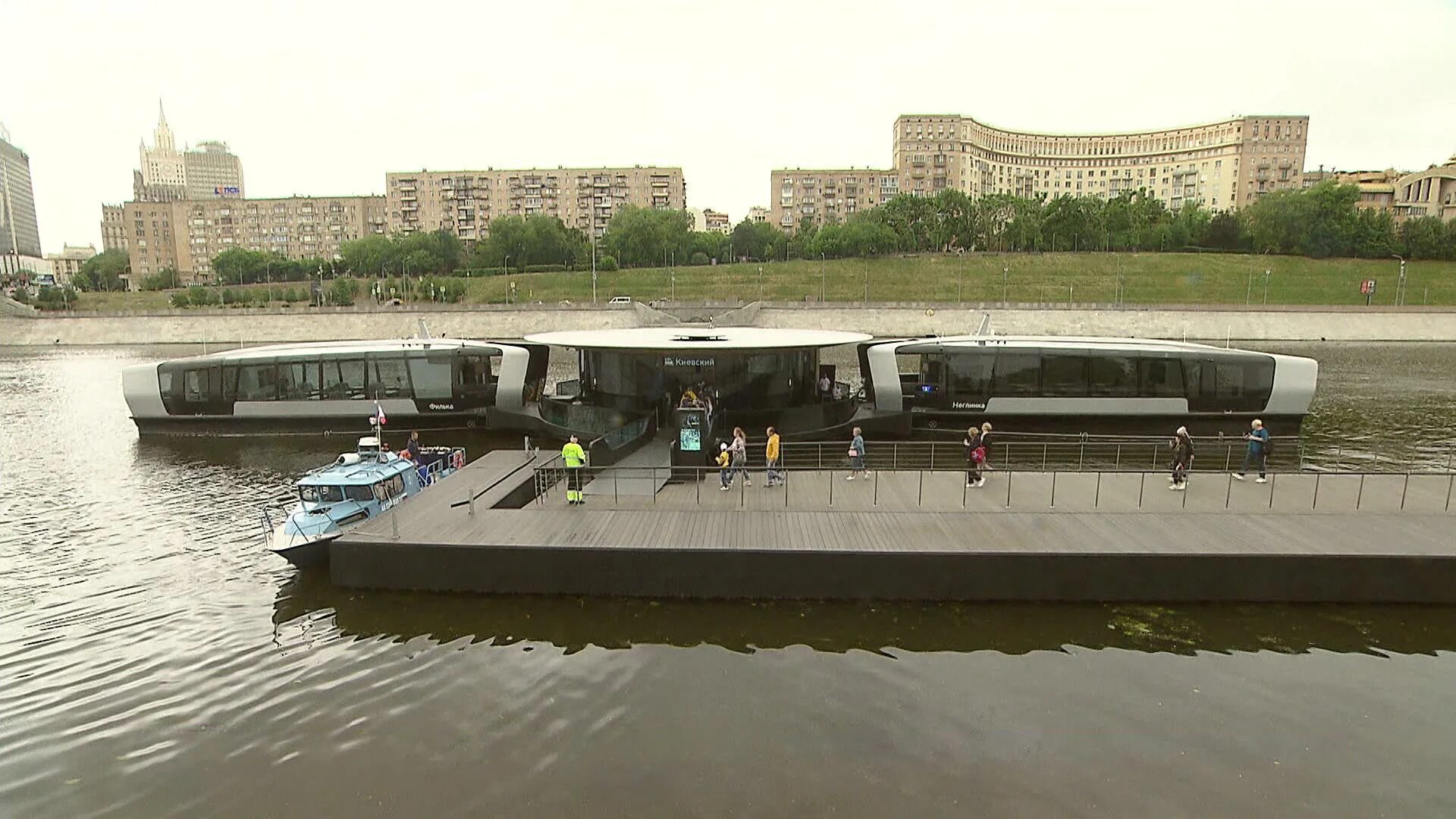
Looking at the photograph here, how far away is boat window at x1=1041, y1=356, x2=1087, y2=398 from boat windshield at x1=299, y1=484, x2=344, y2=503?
81.1 feet

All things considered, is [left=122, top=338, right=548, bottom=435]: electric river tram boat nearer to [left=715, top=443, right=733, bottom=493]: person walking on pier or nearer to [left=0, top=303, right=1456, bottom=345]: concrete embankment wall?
[left=715, top=443, right=733, bottom=493]: person walking on pier

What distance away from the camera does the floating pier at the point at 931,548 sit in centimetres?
1290

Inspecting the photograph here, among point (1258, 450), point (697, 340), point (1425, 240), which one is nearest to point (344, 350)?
point (697, 340)

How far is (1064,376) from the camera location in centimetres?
2861

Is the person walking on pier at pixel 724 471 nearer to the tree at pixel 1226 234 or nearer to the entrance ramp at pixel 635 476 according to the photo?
the entrance ramp at pixel 635 476

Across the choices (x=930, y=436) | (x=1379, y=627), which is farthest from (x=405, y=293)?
(x=1379, y=627)

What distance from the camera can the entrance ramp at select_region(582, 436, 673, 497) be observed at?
16.9m

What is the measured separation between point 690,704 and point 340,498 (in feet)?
31.9

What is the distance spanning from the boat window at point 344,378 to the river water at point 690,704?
14.6 metres

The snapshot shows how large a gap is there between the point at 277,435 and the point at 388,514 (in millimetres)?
18388

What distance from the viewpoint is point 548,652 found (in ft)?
38.7

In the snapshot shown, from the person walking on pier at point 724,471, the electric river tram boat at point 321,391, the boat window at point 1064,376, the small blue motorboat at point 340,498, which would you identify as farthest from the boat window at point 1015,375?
the small blue motorboat at point 340,498

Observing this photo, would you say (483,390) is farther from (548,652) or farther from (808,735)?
(808,735)

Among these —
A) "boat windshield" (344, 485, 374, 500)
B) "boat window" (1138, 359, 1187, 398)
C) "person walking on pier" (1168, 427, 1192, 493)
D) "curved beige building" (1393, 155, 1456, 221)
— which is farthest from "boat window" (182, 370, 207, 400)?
"curved beige building" (1393, 155, 1456, 221)
